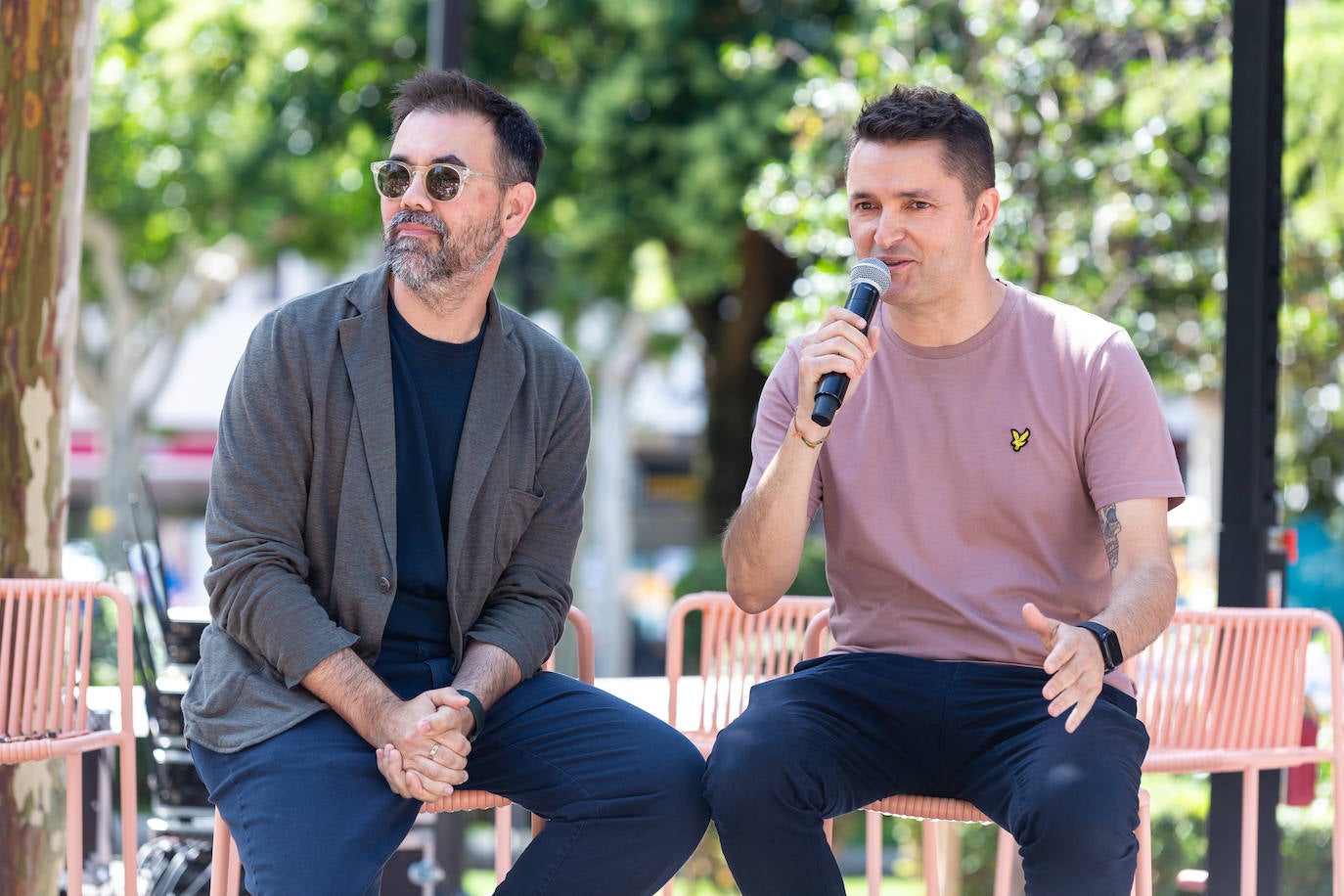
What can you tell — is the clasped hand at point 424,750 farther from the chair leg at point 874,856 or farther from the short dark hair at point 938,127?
the short dark hair at point 938,127

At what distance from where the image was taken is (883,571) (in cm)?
318

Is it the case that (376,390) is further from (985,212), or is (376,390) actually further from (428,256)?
(985,212)

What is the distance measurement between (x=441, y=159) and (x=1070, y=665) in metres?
1.67

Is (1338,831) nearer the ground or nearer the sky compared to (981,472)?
nearer the ground

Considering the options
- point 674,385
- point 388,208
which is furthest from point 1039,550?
point 674,385

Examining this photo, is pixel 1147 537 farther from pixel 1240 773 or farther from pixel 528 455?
pixel 1240 773

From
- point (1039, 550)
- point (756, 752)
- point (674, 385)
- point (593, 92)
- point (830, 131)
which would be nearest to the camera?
point (756, 752)

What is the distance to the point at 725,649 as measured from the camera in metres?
3.89

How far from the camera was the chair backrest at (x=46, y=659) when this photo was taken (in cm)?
323

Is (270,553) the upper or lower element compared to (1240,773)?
upper

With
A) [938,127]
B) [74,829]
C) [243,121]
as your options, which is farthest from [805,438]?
[243,121]

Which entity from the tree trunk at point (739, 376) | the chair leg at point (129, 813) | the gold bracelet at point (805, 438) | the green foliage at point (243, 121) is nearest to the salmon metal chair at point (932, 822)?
the gold bracelet at point (805, 438)

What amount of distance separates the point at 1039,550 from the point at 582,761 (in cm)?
105

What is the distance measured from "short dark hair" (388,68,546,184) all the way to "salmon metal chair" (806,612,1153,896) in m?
1.33
